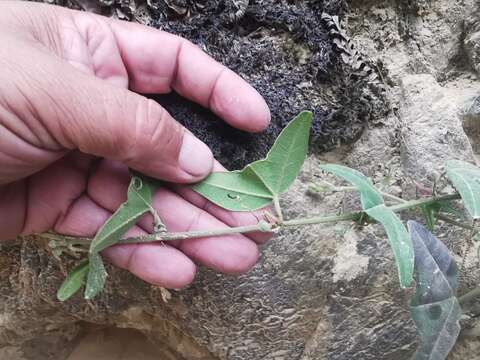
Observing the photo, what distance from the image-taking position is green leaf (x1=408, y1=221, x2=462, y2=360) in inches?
28.8

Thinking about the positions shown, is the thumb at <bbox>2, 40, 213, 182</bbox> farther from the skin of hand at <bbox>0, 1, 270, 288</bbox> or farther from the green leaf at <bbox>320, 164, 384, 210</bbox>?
the green leaf at <bbox>320, 164, 384, 210</bbox>

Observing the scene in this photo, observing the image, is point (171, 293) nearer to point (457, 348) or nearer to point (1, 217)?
point (1, 217)

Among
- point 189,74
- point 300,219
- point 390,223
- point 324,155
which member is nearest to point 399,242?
point 390,223

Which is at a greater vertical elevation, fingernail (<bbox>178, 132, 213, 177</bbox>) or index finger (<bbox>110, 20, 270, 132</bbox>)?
index finger (<bbox>110, 20, 270, 132</bbox>)

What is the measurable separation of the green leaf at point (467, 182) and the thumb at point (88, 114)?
329mm

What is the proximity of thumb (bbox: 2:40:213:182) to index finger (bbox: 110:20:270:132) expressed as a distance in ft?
0.36

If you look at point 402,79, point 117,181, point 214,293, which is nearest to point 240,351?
point 214,293

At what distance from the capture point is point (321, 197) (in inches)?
33.8

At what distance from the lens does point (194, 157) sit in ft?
2.43

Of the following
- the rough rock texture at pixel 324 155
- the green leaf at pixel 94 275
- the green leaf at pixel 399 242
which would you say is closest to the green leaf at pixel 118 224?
the green leaf at pixel 94 275

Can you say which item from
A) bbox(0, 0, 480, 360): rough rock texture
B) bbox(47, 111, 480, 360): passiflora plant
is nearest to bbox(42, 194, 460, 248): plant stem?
bbox(47, 111, 480, 360): passiflora plant

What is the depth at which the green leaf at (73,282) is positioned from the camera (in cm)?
74

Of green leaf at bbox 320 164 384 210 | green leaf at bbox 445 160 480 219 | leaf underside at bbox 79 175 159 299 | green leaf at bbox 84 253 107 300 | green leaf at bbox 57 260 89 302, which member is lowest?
green leaf at bbox 57 260 89 302

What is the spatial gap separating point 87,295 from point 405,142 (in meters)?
0.48
